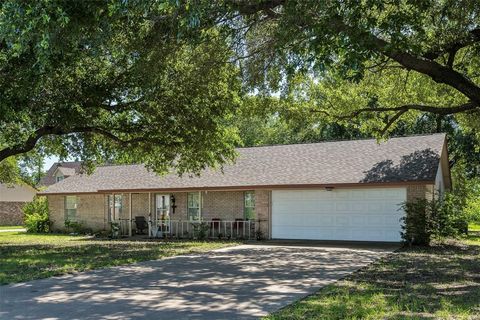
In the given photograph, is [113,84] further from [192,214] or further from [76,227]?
[76,227]

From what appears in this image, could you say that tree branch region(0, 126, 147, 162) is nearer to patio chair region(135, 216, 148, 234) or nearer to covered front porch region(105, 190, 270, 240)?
covered front porch region(105, 190, 270, 240)

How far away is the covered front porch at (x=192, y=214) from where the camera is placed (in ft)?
74.8

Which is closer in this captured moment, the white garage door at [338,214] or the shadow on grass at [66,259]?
the shadow on grass at [66,259]

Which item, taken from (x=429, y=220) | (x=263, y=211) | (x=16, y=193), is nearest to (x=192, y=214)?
(x=263, y=211)

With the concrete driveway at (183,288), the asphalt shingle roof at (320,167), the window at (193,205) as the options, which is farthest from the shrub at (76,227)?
the concrete driveway at (183,288)

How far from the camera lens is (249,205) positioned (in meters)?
23.5

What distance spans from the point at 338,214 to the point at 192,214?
7.59 meters

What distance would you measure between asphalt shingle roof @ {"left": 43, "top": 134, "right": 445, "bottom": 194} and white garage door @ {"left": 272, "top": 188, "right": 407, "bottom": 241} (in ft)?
2.35

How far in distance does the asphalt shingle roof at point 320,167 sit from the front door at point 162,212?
860 millimetres

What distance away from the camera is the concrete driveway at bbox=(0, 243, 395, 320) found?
7.82 meters

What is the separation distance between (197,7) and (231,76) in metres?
6.35

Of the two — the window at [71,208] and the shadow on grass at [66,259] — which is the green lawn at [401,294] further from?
the window at [71,208]

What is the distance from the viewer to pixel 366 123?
853 inches

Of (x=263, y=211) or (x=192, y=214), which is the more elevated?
(x=263, y=211)
